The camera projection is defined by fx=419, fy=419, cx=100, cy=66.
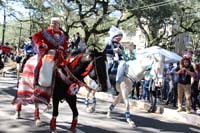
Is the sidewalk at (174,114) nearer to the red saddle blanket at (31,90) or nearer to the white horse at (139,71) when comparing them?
the white horse at (139,71)

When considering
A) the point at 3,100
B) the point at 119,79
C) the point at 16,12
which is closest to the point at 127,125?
the point at 119,79

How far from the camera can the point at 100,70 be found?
845 centimetres

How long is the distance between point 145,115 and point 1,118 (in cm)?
514

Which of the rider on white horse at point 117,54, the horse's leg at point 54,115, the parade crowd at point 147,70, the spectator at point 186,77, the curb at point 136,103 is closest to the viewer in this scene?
the horse's leg at point 54,115

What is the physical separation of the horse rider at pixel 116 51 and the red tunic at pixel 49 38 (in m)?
2.20

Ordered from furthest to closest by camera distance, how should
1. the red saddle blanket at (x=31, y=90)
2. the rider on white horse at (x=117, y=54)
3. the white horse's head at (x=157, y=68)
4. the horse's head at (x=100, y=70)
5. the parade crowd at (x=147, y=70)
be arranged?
1. the white horse's head at (x=157, y=68)
2. the rider on white horse at (x=117, y=54)
3. the parade crowd at (x=147, y=70)
4. the red saddle blanket at (x=31, y=90)
5. the horse's head at (x=100, y=70)

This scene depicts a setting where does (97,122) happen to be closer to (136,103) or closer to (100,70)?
(100,70)

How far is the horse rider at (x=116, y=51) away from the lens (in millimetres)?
10969

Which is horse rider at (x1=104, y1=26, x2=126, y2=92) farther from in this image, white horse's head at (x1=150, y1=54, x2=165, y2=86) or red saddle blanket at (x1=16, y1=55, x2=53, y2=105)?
red saddle blanket at (x1=16, y1=55, x2=53, y2=105)

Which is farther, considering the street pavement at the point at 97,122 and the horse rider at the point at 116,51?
the horse rider at the point at 116,51

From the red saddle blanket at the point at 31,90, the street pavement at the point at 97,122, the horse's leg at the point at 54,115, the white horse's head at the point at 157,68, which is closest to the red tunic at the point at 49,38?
the red saddle blanket at the point at 31,90

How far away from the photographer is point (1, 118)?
1041 centimetres

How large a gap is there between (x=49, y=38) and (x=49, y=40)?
0.04m

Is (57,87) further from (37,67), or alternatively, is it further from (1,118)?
(1,118)
